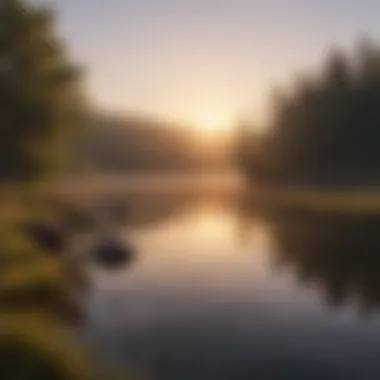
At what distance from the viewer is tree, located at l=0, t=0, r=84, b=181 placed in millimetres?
1935

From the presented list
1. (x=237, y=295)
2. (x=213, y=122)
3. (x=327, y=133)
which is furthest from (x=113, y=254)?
(x=327, y=133)

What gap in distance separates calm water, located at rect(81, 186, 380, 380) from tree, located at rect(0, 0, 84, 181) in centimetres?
34

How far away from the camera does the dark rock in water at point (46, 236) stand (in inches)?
74.6

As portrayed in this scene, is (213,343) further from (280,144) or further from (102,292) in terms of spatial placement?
(280,144)

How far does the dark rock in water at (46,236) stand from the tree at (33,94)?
0.18 metres

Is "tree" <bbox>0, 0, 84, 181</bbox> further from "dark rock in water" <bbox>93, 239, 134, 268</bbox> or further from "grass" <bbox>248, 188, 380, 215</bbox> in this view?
"grass" <bbox>248, 188, 380, 215</bbox>

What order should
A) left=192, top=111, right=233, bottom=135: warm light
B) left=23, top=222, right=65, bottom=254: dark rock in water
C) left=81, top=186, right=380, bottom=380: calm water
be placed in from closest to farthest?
1. left=81, top=186, right=380, bottom=380: calm water
2. left=23, top=222, right=65, bottom=254: dark rock in water
3. left=192, top=111, right=233, bottom=135: warm light

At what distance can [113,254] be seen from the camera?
195cm

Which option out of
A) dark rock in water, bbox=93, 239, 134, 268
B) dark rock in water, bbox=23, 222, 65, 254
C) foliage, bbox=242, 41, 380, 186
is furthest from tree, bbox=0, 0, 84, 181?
foliage, bbox=242, 41, 380, 186

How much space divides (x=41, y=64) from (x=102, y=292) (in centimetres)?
77

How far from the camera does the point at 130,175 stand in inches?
81.2

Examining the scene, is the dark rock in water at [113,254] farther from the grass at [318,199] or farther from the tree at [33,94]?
the grass at [318,199]

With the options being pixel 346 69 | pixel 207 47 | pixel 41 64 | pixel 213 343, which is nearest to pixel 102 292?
pixel 213 343

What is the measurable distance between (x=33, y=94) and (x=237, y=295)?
3.07 feet
